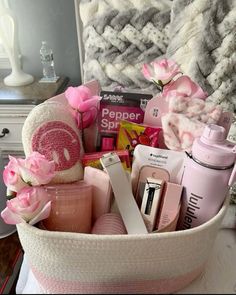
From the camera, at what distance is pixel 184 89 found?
56cm

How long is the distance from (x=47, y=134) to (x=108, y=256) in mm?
213

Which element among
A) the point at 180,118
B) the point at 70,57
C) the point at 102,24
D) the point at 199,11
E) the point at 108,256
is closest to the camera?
the point at 108,256

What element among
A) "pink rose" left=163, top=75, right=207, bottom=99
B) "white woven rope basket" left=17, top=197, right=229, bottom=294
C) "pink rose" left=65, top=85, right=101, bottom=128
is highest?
"pink rose" left=163, top=75, right=207, bottom=99

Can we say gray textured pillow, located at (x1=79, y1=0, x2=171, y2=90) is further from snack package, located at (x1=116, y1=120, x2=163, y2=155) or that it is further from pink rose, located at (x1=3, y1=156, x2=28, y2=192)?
pink rose, located at (x1=3, y1=156, x2=28, y2=192)

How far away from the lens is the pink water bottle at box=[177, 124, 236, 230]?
430mm

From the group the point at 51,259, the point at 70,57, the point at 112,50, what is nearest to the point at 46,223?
the point at 51,259

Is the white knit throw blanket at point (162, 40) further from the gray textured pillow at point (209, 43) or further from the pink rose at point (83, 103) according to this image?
the pink rose at point (83, 103)

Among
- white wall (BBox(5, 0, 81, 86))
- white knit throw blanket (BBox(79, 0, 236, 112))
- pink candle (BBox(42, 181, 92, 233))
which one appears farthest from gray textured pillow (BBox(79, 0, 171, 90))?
pink candle (BBox(42, 181, 92, 233))

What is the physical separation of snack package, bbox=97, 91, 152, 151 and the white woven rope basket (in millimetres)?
243

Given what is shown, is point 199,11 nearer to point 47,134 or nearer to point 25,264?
point 47,134

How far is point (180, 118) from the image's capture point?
20.1 inches

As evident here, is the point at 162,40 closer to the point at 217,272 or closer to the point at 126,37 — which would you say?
the point at 126,37

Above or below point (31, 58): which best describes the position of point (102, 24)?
above

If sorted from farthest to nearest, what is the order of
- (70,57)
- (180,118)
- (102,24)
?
(70,57) < (102,24) < (180,118)
